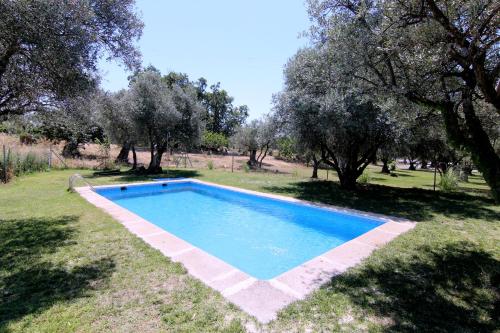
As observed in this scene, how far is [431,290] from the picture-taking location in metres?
3.89

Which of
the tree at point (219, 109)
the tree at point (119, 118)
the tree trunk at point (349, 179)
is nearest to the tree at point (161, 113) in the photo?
the tree at point (119, 118)

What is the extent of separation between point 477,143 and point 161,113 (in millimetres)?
14700

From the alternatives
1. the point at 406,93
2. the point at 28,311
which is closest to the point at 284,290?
the point at 28,311

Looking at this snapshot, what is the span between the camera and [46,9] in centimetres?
403

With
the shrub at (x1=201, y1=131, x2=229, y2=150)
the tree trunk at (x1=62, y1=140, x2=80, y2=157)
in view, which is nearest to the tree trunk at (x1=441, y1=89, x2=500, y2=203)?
the tree trunk at (x1=62, y1=140, x2=80, y2=157)

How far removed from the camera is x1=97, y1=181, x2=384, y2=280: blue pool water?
712 cm

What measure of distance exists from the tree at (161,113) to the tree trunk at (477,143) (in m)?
14.3

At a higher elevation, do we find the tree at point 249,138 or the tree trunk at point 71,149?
the tree at point 249,138

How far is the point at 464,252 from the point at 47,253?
7.86 metres

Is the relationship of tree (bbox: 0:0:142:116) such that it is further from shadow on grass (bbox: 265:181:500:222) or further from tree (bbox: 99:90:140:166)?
tree (bbox: 99:90:140:166)

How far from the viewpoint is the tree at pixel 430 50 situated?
12.6 ft

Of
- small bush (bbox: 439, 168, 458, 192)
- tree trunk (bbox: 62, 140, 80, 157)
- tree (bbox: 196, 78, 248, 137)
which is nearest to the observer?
small bush (bbox: 439, 168, 458, 192)

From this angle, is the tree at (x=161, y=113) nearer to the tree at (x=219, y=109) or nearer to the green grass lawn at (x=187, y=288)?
the green grass lawn at (x=187, y=288)

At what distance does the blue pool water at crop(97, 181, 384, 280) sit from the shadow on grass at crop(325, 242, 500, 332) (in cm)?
243
